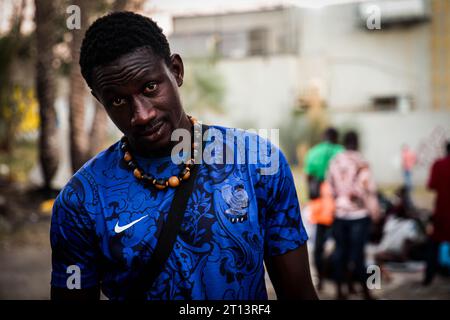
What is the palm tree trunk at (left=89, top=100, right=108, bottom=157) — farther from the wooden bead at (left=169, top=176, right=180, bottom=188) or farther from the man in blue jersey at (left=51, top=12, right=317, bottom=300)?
the wooden bead at (left=169, top=176, right=180, bottom=188)

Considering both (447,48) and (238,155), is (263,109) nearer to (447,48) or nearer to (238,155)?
(447,48)

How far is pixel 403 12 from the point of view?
60.9 ft

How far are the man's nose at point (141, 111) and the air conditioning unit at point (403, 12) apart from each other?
17686 millimetres

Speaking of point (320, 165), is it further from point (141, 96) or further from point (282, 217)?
point (141, 96)

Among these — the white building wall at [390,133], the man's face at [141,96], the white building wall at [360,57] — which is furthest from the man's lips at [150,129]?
the white building wall at [360,57]

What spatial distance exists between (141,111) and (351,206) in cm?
423

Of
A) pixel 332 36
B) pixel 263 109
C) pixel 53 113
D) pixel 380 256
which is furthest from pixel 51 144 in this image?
pixel 332 36

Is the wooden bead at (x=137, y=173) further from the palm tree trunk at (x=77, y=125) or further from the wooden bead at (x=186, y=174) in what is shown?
the palm tree trunk at (x=77, y=125)

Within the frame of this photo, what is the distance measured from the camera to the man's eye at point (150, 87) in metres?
1.71

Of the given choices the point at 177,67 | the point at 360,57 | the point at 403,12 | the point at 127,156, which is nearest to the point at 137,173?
the point at 127,156

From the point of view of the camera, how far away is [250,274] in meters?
1.71

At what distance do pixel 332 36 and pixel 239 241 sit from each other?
19.5 meters

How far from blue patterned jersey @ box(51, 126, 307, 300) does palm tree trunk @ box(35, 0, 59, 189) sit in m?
8.68

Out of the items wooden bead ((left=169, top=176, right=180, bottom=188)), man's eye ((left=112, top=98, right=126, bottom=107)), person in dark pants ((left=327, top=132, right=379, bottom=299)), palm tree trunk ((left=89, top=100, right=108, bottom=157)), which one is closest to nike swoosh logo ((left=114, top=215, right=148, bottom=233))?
wooden bead ((left=169, top=176, right=180, bottom=188))
